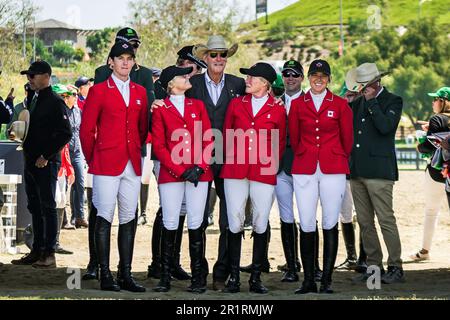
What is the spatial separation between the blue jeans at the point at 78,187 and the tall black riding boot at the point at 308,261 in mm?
5476

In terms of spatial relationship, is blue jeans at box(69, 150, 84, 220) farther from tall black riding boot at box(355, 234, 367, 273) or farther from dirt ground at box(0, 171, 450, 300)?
tall black riding boot at box(355, 234, 367, 273)

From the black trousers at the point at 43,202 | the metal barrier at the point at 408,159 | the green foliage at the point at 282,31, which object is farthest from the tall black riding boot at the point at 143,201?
the green foliage at the point at 282,31

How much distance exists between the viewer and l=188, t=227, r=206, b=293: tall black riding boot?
879cm

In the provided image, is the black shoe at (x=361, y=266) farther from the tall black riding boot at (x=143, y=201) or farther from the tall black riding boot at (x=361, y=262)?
the tall black riding boot at (x=143, y=201)

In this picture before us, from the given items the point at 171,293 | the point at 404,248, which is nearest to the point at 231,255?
the point at 171,293

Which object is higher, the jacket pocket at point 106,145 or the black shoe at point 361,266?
the jacket pocket at point 106,145

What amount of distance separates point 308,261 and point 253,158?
3.10 feet

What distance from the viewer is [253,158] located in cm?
873

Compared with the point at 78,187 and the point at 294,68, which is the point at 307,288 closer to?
the point at 294,68

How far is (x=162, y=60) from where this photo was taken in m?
39.8

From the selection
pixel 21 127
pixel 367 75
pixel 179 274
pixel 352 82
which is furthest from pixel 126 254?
pixel 352 82

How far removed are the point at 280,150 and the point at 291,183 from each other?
Answer: 0.92m

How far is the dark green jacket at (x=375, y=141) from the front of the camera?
9750mm
